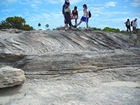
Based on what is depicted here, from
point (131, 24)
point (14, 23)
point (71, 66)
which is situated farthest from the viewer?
point (14, 23)

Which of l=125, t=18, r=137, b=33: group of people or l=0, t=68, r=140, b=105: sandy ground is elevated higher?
l=125, t=18, r=137, b=33: group of people

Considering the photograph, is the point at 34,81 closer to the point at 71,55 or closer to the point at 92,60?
the point at 71,55

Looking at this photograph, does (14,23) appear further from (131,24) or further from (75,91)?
(75,91)

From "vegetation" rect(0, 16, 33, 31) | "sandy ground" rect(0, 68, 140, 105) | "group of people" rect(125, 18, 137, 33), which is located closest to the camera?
"sandy ground" rect(0, 68, 140, 105)

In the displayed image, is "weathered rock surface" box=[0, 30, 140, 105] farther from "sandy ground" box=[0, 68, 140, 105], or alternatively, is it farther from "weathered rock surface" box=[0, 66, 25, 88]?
"weathered rock surface" box=[0, 66, 25, 88]

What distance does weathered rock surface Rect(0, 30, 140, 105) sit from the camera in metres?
6.98

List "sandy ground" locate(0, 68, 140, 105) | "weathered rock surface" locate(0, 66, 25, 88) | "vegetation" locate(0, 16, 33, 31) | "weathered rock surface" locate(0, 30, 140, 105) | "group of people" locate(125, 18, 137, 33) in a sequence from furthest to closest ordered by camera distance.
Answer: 1. "vegetation" locate(0, 16, 33, 31)
2. "group of people" locate(125, 18, 137, 33)
3. "weathered rock surface" locate(0, 66, 25, 88)
4. "weathered rock surface" locate(0, 30, 140, 105)
5. "sandy ground" locate(0, 68, 140, 105)

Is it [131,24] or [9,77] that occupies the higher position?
[131,24]

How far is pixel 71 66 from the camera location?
865 centimetres

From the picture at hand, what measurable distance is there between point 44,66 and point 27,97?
1.97 meters

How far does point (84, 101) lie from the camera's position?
20.6 feet

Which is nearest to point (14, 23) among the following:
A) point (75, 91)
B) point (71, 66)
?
point (71, 66)

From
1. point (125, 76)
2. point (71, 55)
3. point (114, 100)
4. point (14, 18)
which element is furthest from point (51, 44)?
point (14, 18)

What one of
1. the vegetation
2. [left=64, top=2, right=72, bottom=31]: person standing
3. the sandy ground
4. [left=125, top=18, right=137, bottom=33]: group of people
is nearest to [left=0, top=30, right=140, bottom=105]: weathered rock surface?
the sandy ground
